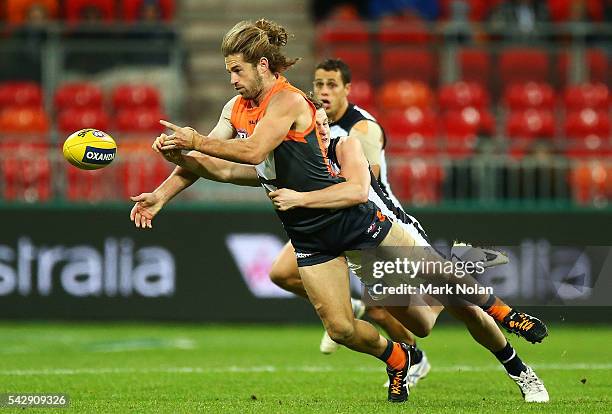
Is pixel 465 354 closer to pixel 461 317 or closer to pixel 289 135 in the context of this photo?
pixel 461 317

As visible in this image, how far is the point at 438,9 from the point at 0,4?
24.6 feet

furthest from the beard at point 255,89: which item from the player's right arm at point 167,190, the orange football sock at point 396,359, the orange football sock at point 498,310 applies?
the orange football sock at point 498,310

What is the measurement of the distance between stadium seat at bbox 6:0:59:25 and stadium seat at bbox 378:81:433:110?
5.70 meters

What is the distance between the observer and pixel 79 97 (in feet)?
58.3

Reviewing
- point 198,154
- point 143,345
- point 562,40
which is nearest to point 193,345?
point 143,345

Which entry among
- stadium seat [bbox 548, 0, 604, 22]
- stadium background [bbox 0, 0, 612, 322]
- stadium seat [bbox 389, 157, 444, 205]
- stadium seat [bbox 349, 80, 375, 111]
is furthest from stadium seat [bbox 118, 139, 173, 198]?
stadium seat [bbox 548, 0, 604, 22]

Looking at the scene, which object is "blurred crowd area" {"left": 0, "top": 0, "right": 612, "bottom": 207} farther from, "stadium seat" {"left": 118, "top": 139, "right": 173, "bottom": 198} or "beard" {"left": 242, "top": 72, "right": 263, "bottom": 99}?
"beard" {"left": 242, "top": 72, "right": 263, "bottom": 99}

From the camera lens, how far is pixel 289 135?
24.2 feet

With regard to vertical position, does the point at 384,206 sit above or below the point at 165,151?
below

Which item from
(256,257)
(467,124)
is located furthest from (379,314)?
(467,124)

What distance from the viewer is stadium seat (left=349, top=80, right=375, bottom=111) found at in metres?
17.6

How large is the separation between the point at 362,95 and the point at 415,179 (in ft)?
11.4

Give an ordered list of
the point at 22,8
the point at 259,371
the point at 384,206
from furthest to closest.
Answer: the point at 22,8
the point at 259,371
the point at 384,206

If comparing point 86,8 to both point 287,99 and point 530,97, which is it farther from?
point 287,99
